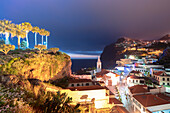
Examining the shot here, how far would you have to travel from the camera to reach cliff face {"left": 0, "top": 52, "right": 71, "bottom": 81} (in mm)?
16969

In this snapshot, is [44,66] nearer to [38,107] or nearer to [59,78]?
[59,78]

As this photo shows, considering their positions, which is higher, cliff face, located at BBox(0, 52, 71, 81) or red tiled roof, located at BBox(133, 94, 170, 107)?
cliff face, located at BBox(0, 52, 71, 81)

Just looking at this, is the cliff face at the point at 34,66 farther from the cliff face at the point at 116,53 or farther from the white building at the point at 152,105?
the cliff face at the point at 116,53

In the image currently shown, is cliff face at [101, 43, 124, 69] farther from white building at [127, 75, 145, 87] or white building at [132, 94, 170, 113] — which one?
white building at [132, 94, 170, 113]

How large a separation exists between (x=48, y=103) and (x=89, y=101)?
8.82 m

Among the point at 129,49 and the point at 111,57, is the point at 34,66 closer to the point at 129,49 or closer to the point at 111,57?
the point at 129,49

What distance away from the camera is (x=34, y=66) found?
21.3 metres

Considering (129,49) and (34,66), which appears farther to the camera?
(129,49)

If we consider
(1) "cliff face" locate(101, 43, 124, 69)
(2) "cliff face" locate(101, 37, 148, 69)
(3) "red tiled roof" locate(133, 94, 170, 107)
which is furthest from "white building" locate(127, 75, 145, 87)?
(1) "cliff face" locate(101, 43, 124, 69)

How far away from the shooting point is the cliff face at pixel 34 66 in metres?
17.0

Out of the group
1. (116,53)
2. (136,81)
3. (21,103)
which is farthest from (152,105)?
(116,53)

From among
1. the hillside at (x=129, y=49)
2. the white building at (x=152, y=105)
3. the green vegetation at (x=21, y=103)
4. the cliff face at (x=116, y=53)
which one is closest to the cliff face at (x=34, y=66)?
the green vegetation at (x=21, y=103)

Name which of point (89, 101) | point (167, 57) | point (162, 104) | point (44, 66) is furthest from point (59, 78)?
point (167, 57)

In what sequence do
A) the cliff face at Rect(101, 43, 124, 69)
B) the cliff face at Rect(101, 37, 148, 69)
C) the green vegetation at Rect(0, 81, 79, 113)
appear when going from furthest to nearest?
the cliff face at Rect(101, 43, 124, 69)
the cliff face at Rect(101, 37, 148, 69)
the green vegetation at Rect(0, 81, 79, 113)
